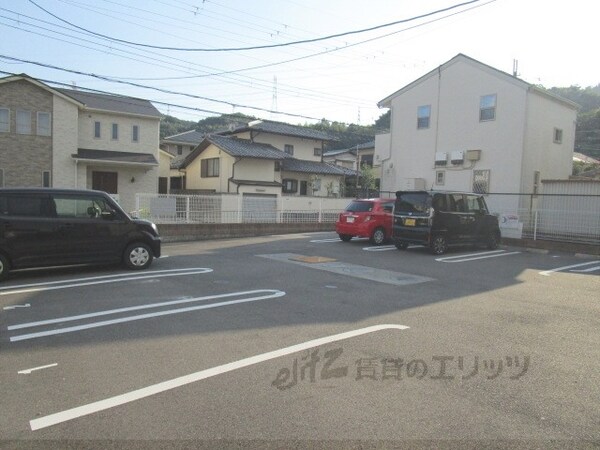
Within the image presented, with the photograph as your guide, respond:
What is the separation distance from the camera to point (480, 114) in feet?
65.1

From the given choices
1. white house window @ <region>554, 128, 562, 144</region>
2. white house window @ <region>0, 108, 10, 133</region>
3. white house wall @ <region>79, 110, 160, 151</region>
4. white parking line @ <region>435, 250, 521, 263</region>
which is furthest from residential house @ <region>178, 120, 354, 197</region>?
white parking line @ <region>435, 250, 521, 263</region>

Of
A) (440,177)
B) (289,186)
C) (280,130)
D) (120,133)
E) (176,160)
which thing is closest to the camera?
(440,177)

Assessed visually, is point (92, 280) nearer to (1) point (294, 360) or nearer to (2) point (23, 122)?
(1) point (294, 360)

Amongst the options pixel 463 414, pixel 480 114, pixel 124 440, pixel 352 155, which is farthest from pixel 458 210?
pixel 352 155

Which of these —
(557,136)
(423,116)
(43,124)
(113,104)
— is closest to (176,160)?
(113,104)

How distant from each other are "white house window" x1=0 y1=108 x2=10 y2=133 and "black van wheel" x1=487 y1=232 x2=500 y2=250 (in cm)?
2219

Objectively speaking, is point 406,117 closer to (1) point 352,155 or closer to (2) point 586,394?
(2) point 586,394

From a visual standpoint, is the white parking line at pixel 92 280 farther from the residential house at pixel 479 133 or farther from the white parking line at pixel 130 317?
the residential house at pixel 479 133

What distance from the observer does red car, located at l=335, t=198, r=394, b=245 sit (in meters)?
14.5

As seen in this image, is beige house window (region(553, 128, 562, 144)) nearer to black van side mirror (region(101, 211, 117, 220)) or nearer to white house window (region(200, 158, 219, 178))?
black van side mirror (region(101, 211, 117, 220))

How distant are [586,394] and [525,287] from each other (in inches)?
206

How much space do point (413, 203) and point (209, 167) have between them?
21.0 meters

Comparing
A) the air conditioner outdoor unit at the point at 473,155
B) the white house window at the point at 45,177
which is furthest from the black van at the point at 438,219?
the white house window at the point at 45,177

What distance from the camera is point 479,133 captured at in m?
19.8
